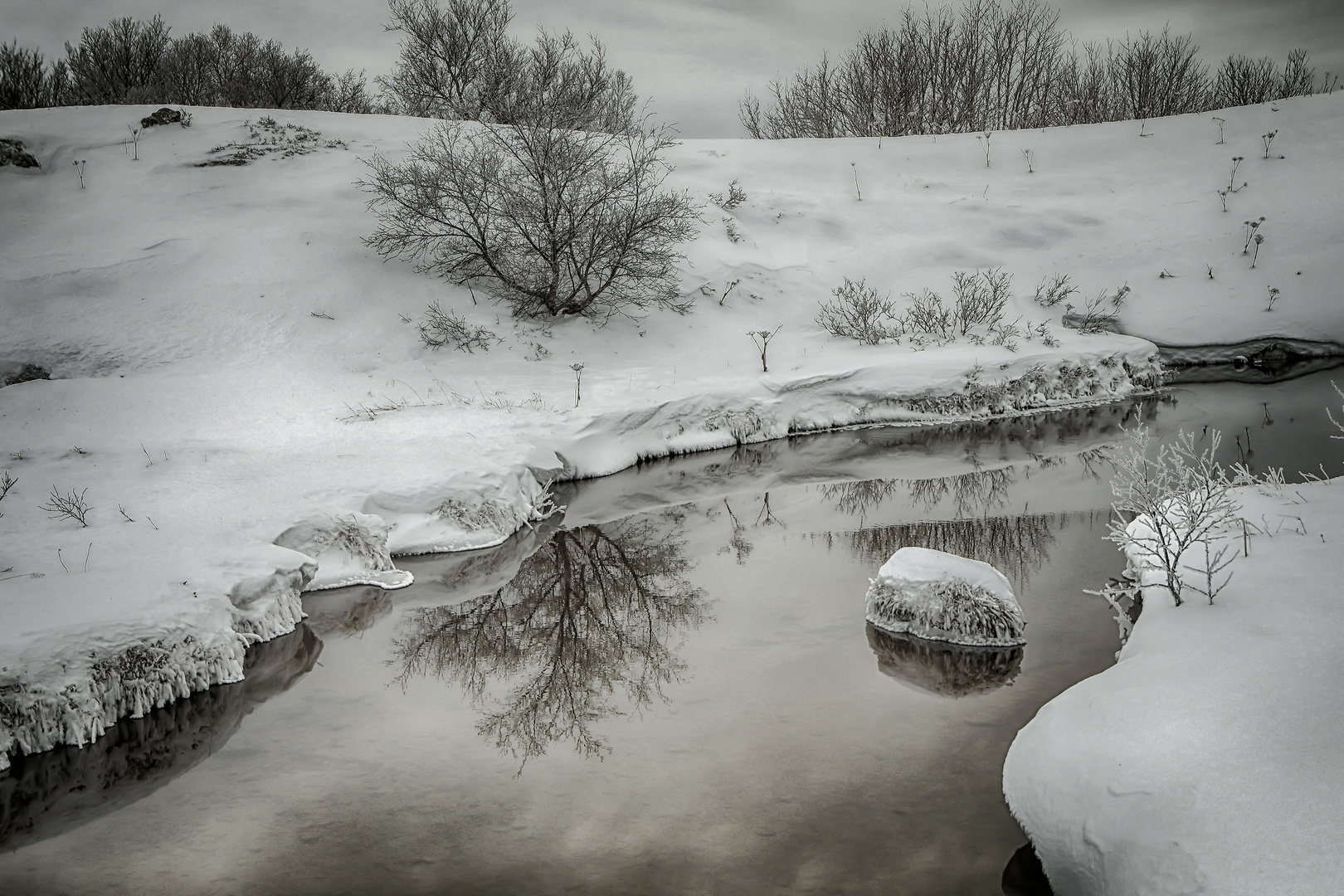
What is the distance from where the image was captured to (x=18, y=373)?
14.0 m

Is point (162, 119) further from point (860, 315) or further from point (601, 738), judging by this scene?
point (601, 738)

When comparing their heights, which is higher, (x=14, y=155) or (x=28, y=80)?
(x=28, y=80)

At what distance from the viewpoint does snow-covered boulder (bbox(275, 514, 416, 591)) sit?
8672 millimetres

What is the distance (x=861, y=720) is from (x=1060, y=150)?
2541cm

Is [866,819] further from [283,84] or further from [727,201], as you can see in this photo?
[283,84]

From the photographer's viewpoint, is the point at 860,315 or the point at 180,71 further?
the point at 180,71

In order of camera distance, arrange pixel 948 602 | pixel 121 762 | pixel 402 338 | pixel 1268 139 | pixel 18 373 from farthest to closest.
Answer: pixel 1268 139, pixel 402 338, pixel 18 373, pixel 948 602, pixel 121 762

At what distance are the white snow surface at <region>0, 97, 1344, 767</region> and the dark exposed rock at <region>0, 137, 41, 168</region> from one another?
236mm

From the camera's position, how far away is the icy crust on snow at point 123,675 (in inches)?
224

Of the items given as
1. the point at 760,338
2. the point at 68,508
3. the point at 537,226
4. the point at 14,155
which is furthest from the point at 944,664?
the point at 14,155

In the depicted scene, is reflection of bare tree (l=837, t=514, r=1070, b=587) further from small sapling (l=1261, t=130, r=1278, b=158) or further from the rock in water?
small sapling (l=1261, t=130, r=1278, b=158)

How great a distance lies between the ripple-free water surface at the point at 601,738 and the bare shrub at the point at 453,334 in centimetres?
700

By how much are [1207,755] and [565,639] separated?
4.90 m

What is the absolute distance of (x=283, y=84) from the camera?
2780cm
